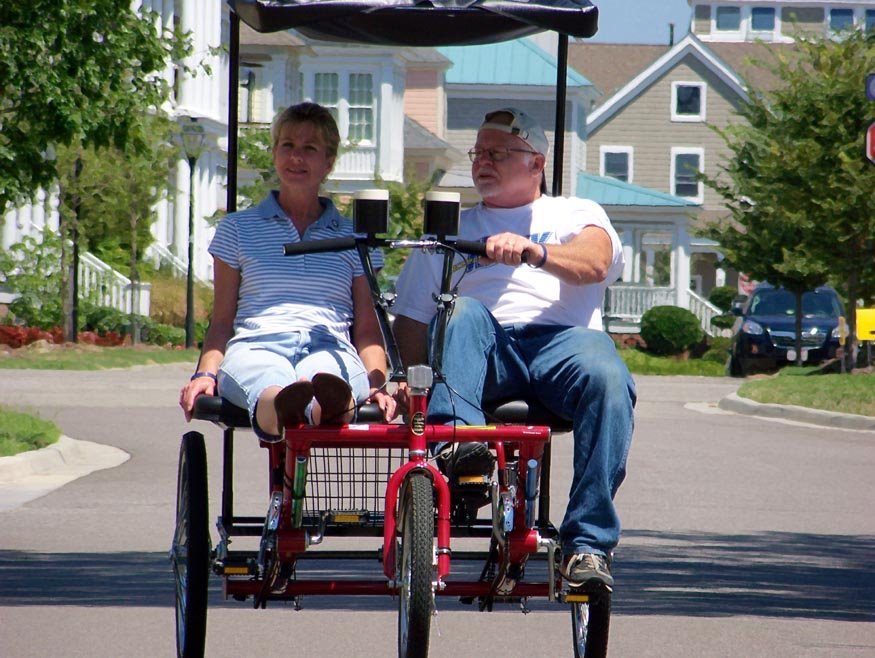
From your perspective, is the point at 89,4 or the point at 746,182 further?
the point at 746,182

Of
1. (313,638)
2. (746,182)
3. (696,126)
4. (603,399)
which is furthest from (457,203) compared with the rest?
(696,126)

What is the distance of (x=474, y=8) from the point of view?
5918mm

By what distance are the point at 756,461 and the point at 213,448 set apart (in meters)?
4.84

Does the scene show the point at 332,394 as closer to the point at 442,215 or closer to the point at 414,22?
the point at 442,215

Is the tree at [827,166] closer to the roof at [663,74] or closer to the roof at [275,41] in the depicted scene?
the roof at [275,41]

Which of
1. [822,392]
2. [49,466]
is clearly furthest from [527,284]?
[822,392]

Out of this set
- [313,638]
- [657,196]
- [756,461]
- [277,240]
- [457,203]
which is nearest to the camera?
[457,203]

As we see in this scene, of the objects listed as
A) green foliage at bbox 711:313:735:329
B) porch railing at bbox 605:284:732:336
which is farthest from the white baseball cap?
green foliage at bbox 711:313:735:329

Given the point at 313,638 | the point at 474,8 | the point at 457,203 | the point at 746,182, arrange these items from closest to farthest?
the point at 457,203 → the point at 474,8 → the point at 313,638 → the point at 746,182

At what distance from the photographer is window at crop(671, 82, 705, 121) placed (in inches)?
2630

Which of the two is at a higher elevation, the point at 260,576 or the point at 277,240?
the point at 277,240

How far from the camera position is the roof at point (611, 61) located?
81.3 metres

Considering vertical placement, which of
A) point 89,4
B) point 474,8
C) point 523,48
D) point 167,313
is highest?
point 523,48

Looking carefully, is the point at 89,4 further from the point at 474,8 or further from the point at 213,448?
the point at 474,8
